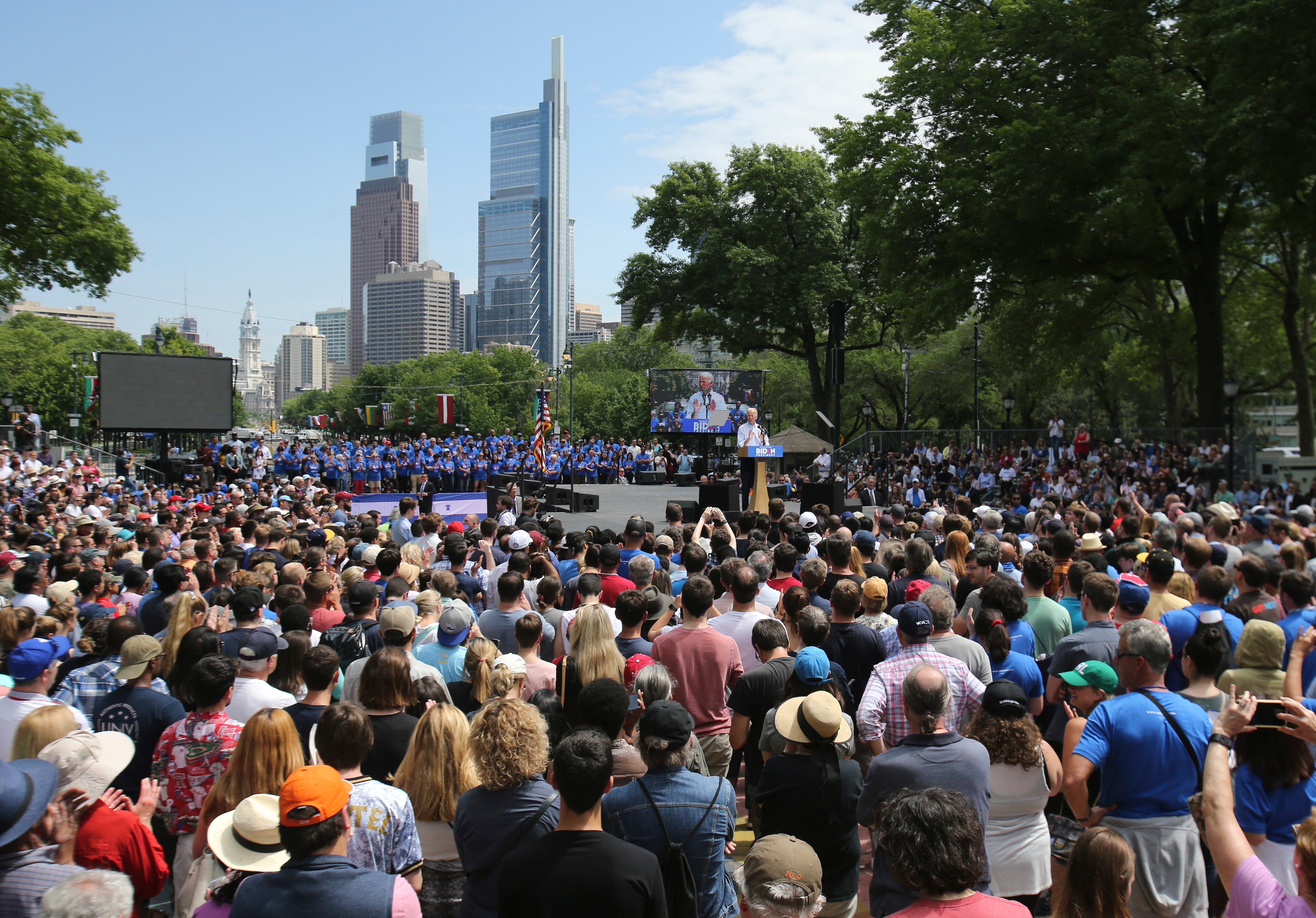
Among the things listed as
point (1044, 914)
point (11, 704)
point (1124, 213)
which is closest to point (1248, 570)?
point (1044, 914)

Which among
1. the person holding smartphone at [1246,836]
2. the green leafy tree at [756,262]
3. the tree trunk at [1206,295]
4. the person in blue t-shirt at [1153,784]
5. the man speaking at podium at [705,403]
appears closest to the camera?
the person holding smartphone at [1246,836]

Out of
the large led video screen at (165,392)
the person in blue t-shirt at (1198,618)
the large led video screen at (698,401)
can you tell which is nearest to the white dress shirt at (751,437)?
the large led video screen at (698,401)

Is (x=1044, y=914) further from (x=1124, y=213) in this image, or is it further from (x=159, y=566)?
(x=1124, y=213)

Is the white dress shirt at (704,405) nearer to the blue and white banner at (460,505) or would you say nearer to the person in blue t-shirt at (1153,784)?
the blue and white banner at (460,505)

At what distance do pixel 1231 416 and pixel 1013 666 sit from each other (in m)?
18.2

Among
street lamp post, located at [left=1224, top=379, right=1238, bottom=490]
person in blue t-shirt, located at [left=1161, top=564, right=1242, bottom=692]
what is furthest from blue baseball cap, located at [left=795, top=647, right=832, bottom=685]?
street lamp post, located at [left=1224, top=379, right=1238, bottom=490]

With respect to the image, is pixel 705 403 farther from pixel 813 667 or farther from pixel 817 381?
pixel 813 667

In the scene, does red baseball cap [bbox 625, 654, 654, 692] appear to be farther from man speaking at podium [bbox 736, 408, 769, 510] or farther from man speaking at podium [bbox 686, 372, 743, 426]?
man speaking at podium [bbox 686, 372, 743, 426]

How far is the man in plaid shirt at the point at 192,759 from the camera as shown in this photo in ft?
12.1

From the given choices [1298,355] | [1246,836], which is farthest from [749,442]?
[1298,355]

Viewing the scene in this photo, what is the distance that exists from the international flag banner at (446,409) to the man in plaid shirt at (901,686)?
63.7 m

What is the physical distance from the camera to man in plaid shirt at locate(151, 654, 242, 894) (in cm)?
369

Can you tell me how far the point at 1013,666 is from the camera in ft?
15.6

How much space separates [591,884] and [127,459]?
2925 centimetres
